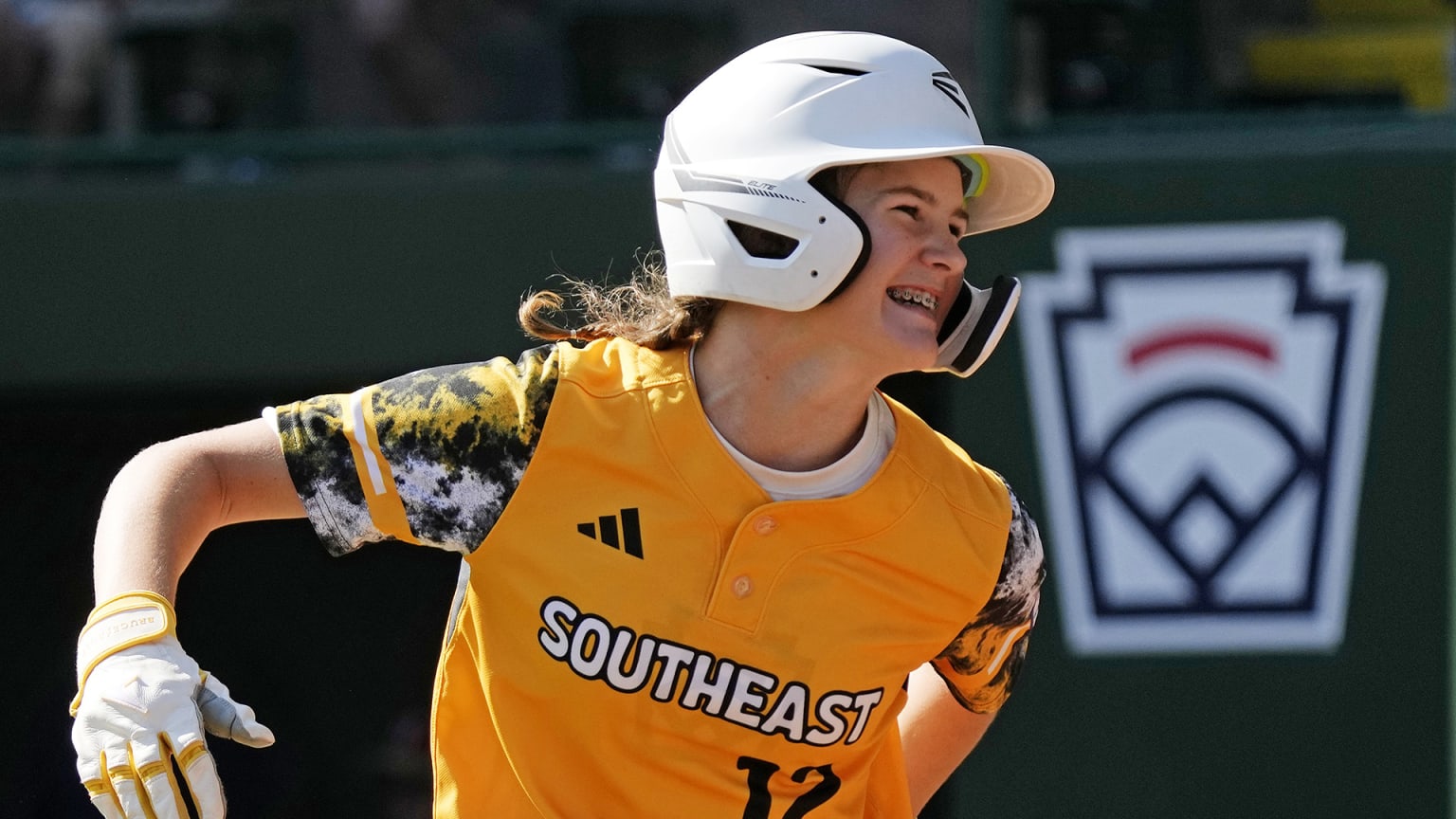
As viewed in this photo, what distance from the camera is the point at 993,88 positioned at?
592 cm

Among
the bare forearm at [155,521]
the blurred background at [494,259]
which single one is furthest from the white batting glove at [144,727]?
the blurred background at [494,259]

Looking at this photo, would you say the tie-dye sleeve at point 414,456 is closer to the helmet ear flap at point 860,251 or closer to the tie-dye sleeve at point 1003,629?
the helmet ear flap at point 860,251

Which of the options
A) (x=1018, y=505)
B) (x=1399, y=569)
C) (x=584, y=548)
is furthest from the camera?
(x=1399, y=569)

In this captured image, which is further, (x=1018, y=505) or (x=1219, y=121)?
(x=1219, y=121)

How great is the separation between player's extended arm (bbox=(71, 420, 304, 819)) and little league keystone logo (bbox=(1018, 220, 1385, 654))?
3542 millimetres

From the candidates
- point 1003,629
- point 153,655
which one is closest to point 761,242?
point 1003,629

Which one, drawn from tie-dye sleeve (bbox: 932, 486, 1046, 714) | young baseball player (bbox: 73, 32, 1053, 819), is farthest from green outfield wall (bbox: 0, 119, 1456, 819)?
young baseball player (bbox: 73, 32, 1053, 819)

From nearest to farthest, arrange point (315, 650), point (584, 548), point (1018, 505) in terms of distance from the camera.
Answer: point (584, 548) → point (1018, 505) → point (315, 650)

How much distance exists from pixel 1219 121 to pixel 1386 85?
1.92 ft

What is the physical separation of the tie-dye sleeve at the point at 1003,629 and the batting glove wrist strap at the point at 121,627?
130cm

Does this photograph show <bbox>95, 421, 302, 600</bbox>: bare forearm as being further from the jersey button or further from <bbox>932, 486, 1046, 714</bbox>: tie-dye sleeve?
<bbox>932, 486, 1046, 714</bbox>: tie-dye sleeve

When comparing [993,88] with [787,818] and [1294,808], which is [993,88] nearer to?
[1294,808]

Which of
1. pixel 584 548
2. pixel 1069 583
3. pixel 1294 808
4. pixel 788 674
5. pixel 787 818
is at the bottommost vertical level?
pixel 1294 808

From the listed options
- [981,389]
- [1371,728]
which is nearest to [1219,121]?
[981,389]
